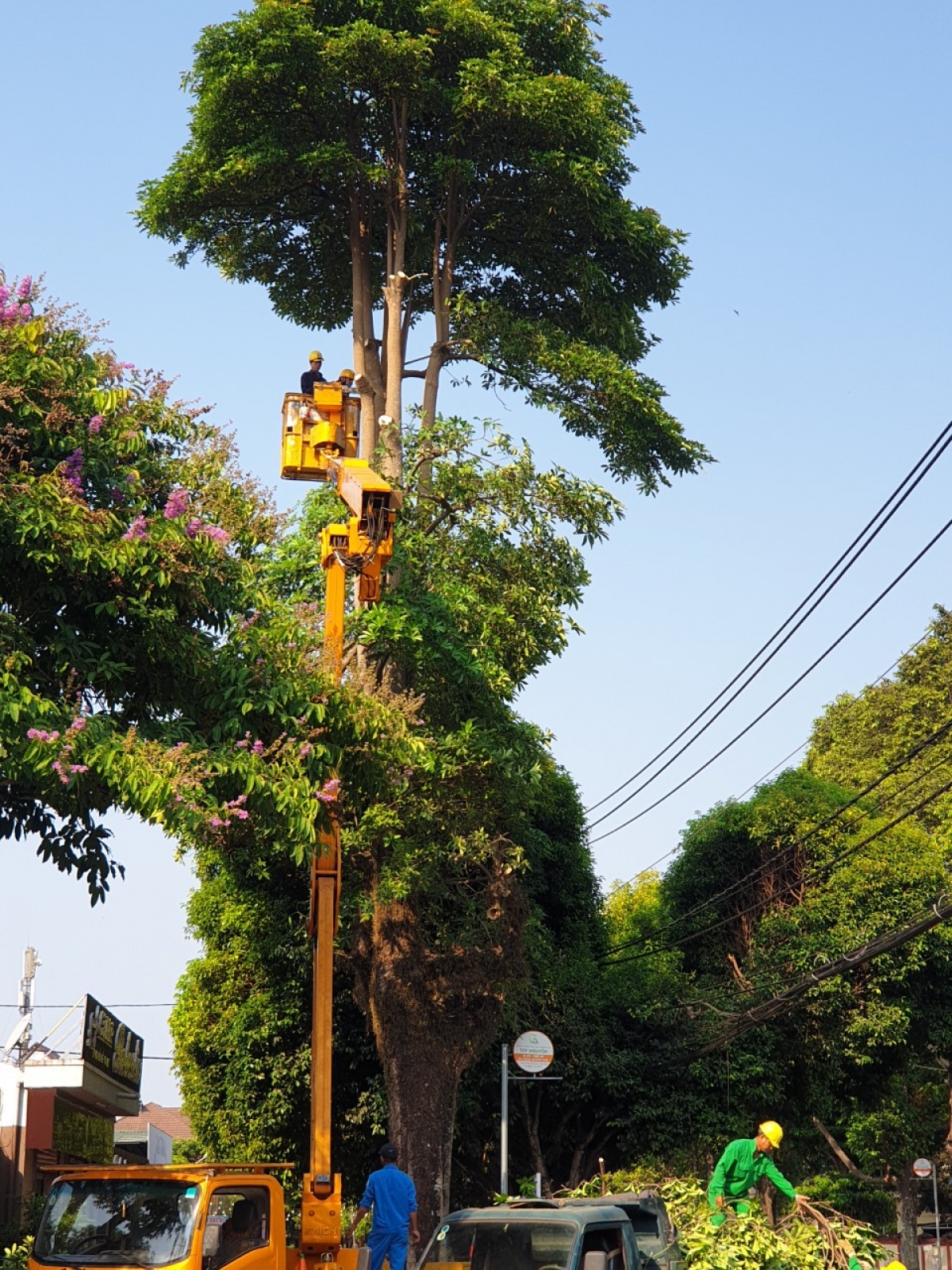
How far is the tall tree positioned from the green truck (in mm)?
14036

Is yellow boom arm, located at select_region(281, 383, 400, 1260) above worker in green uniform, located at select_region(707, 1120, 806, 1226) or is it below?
above

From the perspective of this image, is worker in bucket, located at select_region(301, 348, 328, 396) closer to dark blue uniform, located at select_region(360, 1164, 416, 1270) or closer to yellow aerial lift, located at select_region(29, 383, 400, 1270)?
yellow aerial lift, located at select_region(29, 383, 400, 1270)

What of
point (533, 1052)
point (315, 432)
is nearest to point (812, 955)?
point (533, 1052)

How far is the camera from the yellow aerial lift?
1170cm

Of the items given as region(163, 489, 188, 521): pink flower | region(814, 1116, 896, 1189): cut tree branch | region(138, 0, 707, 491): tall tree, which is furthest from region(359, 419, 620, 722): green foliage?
region(814, 1116, 896, 1189): cut tree branch

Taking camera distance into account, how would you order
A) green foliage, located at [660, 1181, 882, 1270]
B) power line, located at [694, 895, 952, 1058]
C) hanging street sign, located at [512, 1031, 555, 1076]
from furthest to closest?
power line, located at [694, 895, 952, 1058]
hanging street sign, located at [512, 1031, 555, 1076]
green foliage, located at [660, 1181, 882, 1270]

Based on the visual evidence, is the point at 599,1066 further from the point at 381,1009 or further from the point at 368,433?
the point at 368,433

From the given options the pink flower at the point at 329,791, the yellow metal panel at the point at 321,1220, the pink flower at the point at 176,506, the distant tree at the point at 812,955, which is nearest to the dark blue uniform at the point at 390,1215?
the yellow metal panel at the point at 321,1220

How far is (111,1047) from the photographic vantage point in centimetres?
3153

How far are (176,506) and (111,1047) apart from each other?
64.7 feet

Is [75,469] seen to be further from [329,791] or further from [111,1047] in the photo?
[111,1047]

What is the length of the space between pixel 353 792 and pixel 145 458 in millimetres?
3851

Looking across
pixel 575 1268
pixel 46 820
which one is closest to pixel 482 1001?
pixel 46 820

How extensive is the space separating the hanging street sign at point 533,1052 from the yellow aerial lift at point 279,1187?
5364 mm
